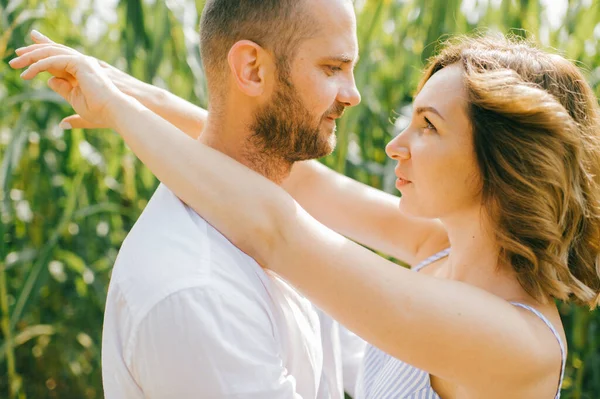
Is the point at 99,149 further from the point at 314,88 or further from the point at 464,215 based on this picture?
the point at 464,215

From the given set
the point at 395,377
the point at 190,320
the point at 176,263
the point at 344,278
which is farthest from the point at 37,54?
the point at 395,377

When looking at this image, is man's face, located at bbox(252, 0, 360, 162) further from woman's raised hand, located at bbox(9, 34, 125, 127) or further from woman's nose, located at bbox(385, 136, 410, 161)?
woman's raised hand, located at bbox(9, 34, 125, 127)

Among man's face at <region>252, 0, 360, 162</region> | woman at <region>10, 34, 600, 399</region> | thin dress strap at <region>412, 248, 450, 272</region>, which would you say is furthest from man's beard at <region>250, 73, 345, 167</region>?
thin dress strap at <region>412, 248, 450, 272</region>

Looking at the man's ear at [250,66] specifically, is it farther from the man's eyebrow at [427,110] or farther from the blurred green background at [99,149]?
the blurred green background at [99,149]

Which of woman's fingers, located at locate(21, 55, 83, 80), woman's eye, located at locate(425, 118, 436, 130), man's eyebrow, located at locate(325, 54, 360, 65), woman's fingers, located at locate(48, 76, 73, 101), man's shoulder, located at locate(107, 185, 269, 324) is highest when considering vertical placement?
man's eyebrow, located at locate(325, 54, 360, 65)

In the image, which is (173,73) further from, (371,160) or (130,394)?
(130,394)

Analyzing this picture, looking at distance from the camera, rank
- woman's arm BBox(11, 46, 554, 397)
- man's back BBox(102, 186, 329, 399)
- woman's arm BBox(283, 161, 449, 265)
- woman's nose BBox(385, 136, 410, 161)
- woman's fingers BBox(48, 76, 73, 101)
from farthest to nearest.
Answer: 1. woman's arm BBox(283, 161, 449, 265)
2. woman's nose BBox(385, 136, 410, 161)
3. woman's fingers BBox(48, 76, 73, 101)
4. woman's arm BBox(11, 46, 554, 397)
5. man's back BBox(102, 186, 329, 399)

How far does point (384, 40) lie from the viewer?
2.82 meters

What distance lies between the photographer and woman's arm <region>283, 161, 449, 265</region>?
1.86m

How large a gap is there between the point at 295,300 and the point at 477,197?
0.43m

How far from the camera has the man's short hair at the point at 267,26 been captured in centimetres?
138

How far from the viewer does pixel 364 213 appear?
1860 millimetres

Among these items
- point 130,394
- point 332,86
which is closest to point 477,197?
point 332,86

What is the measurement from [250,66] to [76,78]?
1.08 feet
